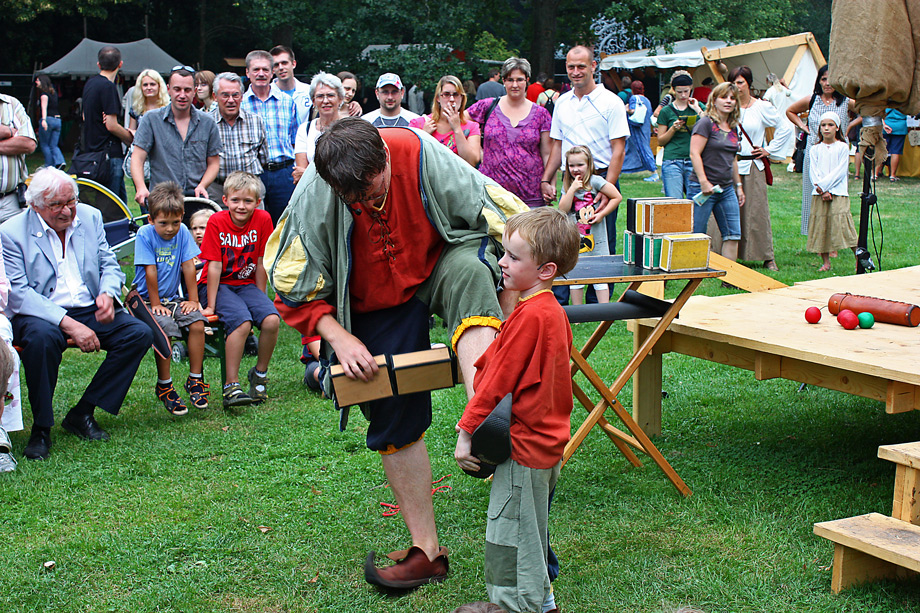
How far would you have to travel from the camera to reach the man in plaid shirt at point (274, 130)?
778cm

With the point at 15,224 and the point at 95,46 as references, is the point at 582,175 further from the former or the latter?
the point at 95,46

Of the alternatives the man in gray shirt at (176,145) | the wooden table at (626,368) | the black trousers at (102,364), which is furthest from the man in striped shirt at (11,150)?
the wooden table at (626,368)

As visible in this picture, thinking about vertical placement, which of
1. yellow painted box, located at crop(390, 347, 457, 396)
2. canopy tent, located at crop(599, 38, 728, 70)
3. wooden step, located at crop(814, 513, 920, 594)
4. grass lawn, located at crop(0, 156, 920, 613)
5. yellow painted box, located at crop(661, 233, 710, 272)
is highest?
canopy tent, located at crop(599, 38, 728, 70)

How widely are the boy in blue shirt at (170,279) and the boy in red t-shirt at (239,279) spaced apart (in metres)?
0.13

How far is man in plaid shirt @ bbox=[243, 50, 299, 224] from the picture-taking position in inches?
306

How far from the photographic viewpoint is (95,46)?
2534 cm

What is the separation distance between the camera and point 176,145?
715 centimetres

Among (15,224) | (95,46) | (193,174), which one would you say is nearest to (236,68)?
(95,46)

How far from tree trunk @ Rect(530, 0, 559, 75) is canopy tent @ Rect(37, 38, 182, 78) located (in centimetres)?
1014

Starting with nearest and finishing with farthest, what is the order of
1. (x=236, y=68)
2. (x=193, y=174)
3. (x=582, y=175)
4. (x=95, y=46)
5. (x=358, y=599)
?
(x=358, y=599) → (x=582, y=175) → (x=193, y=174) → (x=95, y=46) → (x=236, y=68)

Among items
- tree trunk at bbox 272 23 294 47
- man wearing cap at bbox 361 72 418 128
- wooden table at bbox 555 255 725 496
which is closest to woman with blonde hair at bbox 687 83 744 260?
man wearing cap at bbox 361 72 418 128

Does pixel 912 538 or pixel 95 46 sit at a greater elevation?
pixel 95 46

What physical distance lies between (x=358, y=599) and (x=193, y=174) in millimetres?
4847

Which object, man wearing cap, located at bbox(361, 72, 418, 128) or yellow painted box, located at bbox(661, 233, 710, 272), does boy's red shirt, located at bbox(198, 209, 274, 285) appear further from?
yellow painted box, located at bbox(661, 233, 710, 272)
